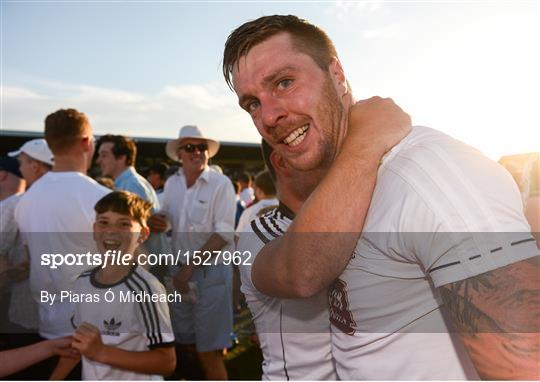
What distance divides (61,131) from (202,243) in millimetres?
1914

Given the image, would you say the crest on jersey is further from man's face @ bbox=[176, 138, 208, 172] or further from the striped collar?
man's face @ bbox=[176, 138, 208, 172]

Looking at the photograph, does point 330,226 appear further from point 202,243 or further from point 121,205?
point 202,243

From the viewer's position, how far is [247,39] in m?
1.59

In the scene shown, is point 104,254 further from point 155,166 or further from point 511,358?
point 155,166

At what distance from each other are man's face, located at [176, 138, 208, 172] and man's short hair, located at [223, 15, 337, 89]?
10.8ft

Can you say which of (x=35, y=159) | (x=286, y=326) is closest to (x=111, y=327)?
(x=286, y=326)

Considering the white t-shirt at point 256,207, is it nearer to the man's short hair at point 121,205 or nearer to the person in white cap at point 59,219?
the man's short hair at point 121,205

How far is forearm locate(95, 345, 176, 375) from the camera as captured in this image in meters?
2.38

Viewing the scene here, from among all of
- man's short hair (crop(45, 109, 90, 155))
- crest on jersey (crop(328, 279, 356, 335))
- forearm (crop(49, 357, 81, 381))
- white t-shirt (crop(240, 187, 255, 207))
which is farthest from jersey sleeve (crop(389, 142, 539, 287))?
white t-shirt (crop(240, 187, 255, 207))

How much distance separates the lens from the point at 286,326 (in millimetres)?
1666

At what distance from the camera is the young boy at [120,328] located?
2418mm

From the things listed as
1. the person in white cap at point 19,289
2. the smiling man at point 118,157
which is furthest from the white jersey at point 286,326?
the smiling man at point 118,157

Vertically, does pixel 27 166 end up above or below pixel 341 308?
above

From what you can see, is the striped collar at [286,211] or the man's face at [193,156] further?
the man's face at [193,156]
